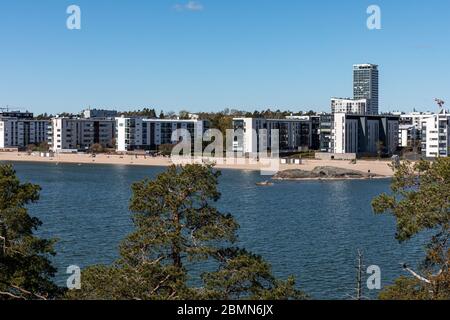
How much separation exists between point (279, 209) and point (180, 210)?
2511cm

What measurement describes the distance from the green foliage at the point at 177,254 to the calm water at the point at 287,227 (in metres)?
7.13

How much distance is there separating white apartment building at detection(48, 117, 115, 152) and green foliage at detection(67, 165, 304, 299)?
279 ft

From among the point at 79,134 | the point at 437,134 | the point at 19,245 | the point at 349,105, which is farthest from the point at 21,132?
the point at 19,245

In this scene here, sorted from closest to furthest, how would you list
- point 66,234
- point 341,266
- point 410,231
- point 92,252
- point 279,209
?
point 410,231, point 341,266, point 92,252, point 66,234, point 279,209

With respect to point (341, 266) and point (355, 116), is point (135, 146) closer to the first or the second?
point (355, 116)

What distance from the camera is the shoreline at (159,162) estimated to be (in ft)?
216

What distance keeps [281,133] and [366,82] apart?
304 feet

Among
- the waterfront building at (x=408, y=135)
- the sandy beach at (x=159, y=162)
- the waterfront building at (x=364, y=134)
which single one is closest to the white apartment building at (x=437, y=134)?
the sandy beach at (x=159, y=162)

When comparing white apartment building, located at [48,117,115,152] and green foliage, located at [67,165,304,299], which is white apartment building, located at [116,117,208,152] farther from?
green foliage, located at [67,165,304,299]

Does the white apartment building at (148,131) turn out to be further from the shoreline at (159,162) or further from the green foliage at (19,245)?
the green foliage at (19,245)

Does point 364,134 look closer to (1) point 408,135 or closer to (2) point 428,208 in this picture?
(1) point 408,135

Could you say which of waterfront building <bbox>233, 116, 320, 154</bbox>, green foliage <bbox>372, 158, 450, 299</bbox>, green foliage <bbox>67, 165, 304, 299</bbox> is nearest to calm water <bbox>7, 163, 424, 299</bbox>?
green foliage <bbox>372, 158, 450, 299</bbox>

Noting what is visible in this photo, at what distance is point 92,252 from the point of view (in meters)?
20.8
